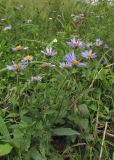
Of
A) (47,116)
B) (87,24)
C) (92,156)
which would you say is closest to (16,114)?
(47,116)

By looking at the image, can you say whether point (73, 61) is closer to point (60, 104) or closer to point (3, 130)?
point (60, 104)

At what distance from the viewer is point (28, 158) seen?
4.83 ft

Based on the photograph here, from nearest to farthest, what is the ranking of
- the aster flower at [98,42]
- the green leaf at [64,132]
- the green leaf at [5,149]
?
the green leaf at [5,149]
the green leaf at [64,132]
the aster flower at [98,42]

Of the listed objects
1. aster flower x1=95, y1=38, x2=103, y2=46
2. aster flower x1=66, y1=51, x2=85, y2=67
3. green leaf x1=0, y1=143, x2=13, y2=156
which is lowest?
green leaf x1=0, y1=143, x2=13, y2=156

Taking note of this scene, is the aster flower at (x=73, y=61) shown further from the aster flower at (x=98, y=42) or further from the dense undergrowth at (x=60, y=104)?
the aster flower at (x=98, y=42)

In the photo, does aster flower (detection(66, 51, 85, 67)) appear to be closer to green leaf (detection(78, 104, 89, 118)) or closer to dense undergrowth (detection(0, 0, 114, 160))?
dense undergrowth (detection(0, 0, 114, 160))

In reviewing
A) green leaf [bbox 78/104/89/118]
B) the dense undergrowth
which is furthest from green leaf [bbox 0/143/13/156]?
green leaf [bbox 78/104/89/118]

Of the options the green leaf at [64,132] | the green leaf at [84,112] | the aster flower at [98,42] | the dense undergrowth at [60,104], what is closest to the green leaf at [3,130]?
the dense undergrowth at [60,104]

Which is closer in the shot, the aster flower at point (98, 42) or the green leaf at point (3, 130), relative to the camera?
the green leaf at point (3, 130)

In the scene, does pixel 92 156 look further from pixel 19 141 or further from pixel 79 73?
pixel 79 73

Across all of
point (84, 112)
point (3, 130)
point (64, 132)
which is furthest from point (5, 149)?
point (84, 112)

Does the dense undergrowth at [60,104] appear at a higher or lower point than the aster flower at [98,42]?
lower

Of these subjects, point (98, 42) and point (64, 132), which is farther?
point (98, 42)

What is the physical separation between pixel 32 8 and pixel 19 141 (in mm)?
1564
